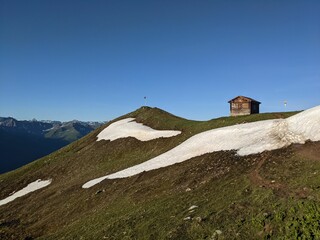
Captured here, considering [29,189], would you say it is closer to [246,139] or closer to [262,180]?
[246,139]

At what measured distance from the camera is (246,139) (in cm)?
3812

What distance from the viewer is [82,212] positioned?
35469 mm

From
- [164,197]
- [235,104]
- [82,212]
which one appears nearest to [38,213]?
[82,212]

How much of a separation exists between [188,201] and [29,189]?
1688 inches

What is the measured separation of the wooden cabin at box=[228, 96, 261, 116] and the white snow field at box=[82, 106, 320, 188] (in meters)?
32.7

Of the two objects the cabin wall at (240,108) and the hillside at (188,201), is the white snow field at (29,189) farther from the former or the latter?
the cabin wall at (240,108)

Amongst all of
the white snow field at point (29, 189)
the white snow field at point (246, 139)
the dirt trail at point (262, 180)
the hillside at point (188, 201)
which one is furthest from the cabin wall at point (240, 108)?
the dirt trail at point (262, 180)

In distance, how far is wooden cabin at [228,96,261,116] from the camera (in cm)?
7651

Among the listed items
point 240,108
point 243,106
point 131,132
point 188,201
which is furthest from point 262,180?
point 240,108

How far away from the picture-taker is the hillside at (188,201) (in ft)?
62.3

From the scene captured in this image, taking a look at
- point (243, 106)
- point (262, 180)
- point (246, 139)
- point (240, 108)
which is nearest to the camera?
point (262, 180)

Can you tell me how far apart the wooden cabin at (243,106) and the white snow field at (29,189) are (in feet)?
153

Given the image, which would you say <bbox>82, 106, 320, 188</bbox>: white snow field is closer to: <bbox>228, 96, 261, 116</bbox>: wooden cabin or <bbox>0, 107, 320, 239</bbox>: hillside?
<bbox>0, 107, 320, 239</bbox>: hillside

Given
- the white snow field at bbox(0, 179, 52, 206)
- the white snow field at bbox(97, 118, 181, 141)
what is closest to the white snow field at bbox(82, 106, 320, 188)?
the white snow field at bbox(97, 118, 181, 141)
